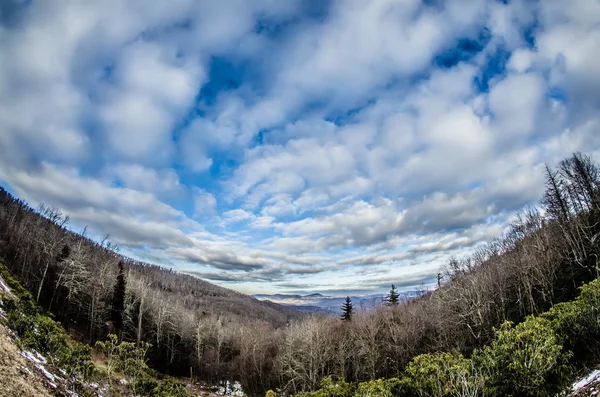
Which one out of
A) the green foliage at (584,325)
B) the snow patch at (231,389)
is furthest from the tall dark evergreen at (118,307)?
the green foliage at (584,325)

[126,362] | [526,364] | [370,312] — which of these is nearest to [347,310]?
[370,312]

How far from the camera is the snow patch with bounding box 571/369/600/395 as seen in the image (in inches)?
395

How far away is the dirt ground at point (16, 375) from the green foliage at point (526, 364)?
18.9 meters

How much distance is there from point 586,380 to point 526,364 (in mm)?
3117

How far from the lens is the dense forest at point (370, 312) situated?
39.0 m

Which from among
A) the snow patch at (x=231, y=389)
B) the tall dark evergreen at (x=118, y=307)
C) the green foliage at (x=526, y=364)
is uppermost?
the tall dark evergreen at (x=118, y=307)

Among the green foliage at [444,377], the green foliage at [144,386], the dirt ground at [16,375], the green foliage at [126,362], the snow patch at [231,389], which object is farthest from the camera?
the snow patch at [231,389]

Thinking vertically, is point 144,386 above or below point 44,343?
below

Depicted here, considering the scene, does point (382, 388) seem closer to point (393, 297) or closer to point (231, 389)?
point (231, 389)

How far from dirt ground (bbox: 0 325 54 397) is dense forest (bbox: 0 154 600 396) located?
33615 millimetres

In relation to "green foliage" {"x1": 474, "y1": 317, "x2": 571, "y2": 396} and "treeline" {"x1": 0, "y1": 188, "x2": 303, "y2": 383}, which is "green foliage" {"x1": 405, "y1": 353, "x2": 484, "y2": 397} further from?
"treeline" {"x1": 0, "y1": 188, "x2": 303, "y2": 383}

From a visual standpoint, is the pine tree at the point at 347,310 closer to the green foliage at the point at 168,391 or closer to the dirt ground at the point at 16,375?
the green foliage at the point at 168,391

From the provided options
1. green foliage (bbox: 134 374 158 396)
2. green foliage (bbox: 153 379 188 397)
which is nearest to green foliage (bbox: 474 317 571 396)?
green foliage (bbox: 153 379 188 397)

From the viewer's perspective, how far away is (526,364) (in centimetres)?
964
